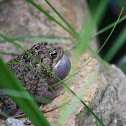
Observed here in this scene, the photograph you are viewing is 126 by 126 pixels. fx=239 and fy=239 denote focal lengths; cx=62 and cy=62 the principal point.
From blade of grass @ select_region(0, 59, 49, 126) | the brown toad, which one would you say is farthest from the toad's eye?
blade of grass @ select_region(0, 59, 49, 126)

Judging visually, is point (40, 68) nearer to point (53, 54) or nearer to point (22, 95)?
point (53, 54)

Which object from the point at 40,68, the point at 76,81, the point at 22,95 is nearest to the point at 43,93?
the point at 40,68

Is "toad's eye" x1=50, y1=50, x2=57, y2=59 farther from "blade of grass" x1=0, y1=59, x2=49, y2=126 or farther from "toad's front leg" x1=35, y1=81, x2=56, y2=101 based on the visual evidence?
"blade of grass" x1=0, y1=59, x2=49, y2=126

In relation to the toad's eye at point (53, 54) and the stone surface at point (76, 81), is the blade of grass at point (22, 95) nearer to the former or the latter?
the stone surface at point (76, 81)

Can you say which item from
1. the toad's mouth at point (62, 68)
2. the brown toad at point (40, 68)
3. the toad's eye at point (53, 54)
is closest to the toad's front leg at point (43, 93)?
the brown toad at point (40, 68)

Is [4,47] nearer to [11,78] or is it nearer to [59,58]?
[59,58]
